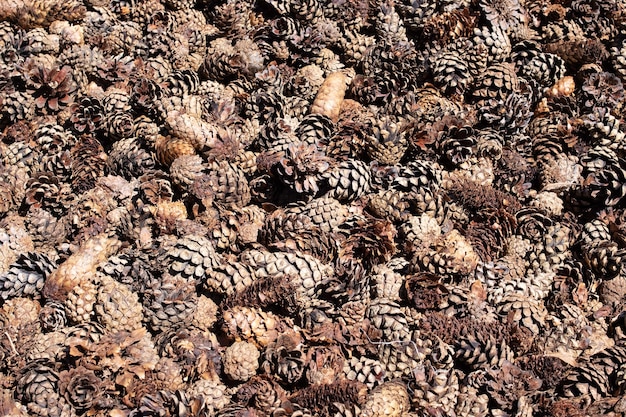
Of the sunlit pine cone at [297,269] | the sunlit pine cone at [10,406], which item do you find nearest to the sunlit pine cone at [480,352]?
the sunlit pine cone at [297,269]

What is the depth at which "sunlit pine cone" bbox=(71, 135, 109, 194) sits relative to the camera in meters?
2.48

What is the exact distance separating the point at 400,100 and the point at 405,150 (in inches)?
7.2

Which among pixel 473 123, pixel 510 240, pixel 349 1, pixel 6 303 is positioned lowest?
pixel 6 303

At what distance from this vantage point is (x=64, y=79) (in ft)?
8.64

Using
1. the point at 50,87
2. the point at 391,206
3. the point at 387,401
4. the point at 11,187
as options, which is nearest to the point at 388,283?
the point at 391,206

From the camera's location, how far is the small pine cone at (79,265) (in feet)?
7.27

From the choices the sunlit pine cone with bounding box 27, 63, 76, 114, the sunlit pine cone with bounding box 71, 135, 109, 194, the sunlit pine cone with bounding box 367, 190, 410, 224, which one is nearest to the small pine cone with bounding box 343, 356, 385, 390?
the sunlit pine cone with bounding box 367, 190, 410, 224

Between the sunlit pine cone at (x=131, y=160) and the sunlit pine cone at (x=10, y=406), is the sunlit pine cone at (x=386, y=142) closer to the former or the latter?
the sunlit pine cone at (x=131, y=160)

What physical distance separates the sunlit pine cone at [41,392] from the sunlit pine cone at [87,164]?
27.4 inches

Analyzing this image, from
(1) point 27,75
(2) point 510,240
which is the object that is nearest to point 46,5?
(1) point 27,75

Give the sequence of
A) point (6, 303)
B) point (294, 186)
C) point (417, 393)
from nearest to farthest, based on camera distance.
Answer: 1. point (417, 393)
2. point (6, 303)
3. point (294, 186)

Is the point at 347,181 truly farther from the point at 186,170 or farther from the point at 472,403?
the point at 472,403

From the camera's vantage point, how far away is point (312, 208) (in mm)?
2318

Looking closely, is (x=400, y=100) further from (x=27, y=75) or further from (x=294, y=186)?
(x=27, y=75)
